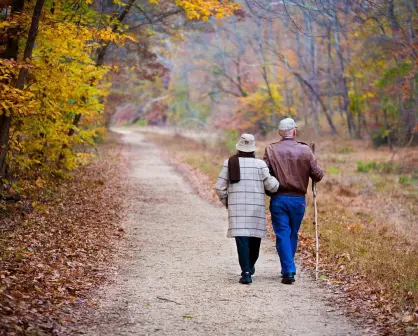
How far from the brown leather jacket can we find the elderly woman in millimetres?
159

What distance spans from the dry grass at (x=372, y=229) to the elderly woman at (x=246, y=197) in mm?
1365

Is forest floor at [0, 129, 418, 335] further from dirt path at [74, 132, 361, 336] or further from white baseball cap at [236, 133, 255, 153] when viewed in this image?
white baseball cap at [236, 133, 255, 153]

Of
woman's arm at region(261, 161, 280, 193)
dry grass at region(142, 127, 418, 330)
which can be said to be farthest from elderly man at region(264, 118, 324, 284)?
dry grass at region(142, 127, 418, 330)

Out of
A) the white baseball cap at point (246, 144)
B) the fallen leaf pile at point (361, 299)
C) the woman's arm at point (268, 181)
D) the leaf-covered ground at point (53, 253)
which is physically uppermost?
the white baseball cap at point (246, 144)

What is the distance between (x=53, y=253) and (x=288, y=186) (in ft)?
12.0

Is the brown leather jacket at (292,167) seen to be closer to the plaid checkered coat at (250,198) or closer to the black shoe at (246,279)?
the plaid checkered coat at (250,198)

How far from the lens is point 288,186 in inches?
320

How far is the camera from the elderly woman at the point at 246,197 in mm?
8062

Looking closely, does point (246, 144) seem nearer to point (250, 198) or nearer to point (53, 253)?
point (250, 198)

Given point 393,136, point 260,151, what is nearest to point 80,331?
point 260,151

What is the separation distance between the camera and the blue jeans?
26.7 feet

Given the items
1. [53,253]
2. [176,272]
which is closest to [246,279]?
[176,272]

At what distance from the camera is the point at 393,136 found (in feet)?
124

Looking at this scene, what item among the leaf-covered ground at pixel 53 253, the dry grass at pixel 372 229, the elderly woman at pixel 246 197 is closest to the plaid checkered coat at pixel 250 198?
the elderly woman at pixel 246 197
